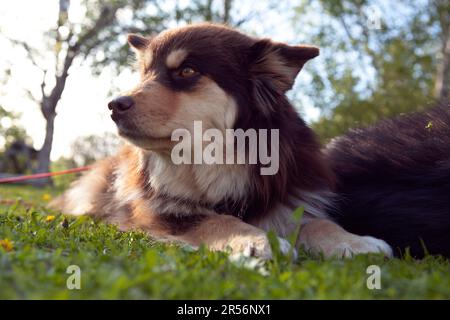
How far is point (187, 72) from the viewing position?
3.79 m

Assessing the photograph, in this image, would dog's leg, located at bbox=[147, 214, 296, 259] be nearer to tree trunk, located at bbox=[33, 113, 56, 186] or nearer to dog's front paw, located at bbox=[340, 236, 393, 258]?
dog's front paw, located at bbox=[340, 236, 393, 258]

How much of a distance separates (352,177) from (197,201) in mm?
1377

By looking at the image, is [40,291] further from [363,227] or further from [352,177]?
[352,177]

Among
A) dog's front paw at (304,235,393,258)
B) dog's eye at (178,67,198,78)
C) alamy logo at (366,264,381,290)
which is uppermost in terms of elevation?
dog's eye at (178,67,198,78)

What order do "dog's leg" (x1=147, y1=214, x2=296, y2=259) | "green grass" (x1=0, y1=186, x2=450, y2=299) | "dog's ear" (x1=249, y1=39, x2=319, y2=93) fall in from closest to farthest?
"green grass" (x1=0, y1=186, x2=450, y2=299), "dog's leg" (x1=147, y1=214, x2=296, y2=259), "dog's ear" (x1=249, y1=39, x2=319, y2=93)

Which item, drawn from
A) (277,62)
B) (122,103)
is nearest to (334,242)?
→ (277,62)

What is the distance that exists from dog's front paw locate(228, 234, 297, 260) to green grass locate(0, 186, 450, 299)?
96mm

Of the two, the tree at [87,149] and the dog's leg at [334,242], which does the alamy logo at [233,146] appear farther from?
the tree at [87,149]

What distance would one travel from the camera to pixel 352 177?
424 centimetres

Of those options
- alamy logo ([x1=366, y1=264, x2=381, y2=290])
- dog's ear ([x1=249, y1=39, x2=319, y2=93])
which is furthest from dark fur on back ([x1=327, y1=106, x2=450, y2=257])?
dog's ear ([x1=249, y1=39, x2=319, y2=93])

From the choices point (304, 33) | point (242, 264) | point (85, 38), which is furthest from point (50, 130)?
point (242, 264)

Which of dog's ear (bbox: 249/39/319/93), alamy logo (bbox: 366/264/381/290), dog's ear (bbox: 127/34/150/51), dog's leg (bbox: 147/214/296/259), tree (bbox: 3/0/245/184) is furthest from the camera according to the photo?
tree (bbox: 3/0/245/184)

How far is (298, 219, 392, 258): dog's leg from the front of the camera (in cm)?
306

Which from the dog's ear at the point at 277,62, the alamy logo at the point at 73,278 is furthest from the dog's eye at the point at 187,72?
the alamy logo at the point at 73,278
